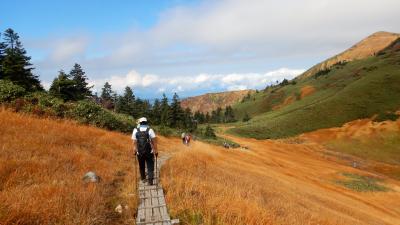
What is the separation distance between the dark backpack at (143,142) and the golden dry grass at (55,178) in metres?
1.15

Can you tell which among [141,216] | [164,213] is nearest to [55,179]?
[141,216]

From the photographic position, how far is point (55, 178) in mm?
9727

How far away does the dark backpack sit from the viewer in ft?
39.3

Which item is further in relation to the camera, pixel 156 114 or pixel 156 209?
pixel 156 114

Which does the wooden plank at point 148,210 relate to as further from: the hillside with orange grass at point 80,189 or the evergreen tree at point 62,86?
the evergreen tree at point 62,86

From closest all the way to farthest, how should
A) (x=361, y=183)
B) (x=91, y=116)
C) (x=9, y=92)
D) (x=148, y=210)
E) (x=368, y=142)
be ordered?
(x=148, y=210)
(x=9, y=92)
(x=91, y=116)
(x=361, y=183)
(x=368, y=142)

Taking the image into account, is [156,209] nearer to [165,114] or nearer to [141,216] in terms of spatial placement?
[141,216]

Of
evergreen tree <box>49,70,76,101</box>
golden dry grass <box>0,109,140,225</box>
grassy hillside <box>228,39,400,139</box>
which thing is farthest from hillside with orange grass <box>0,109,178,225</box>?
grassy hillside <box>228,39,400,139</box>

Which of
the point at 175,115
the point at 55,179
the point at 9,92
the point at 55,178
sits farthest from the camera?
the point at 175,115

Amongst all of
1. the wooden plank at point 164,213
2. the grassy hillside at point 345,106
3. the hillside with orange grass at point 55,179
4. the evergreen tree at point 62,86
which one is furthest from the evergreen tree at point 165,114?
the wooden plank at point 164,213

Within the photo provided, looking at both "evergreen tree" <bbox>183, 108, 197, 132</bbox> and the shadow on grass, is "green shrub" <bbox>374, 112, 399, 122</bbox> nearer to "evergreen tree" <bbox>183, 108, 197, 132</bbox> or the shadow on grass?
"evergreen tree" <bbox>183, 108, 197, 132</bbox>

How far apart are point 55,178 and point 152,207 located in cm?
295

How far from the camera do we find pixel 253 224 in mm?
8469

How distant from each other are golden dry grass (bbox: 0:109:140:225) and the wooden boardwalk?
30 cm
